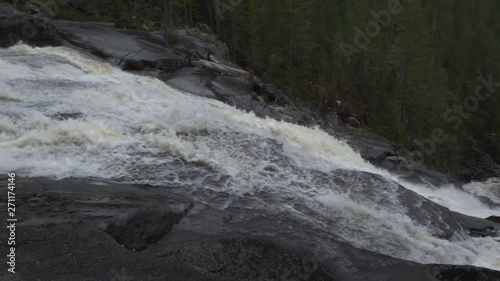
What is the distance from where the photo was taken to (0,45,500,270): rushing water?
9.30 m

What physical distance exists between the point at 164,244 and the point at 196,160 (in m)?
3.58

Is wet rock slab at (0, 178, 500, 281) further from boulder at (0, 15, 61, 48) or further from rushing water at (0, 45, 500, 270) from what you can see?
boulder at (0, 15, 61, 48)

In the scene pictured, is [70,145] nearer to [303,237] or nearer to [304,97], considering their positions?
[303,237]

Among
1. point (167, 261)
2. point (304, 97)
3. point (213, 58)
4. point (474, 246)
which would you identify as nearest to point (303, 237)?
point (167, 261)

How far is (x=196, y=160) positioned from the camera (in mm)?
10719

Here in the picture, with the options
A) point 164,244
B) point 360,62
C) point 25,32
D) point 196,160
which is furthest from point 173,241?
point 360,62

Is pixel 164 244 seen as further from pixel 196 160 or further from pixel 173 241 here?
pixel 196 160

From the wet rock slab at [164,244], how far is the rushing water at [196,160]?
60 cm

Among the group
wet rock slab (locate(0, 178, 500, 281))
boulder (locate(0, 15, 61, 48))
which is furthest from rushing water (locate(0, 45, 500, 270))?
boulder (locate(0, 15, 61, 48))

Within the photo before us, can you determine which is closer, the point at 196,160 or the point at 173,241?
the point at 173,241

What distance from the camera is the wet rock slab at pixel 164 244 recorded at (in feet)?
21.3

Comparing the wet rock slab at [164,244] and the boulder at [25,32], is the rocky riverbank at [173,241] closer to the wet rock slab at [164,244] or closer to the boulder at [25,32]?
the wet rock slab at [164,244]

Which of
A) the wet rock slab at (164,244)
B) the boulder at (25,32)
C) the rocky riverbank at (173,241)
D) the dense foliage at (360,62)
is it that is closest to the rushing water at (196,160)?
the rocky riverbank at (173,241)

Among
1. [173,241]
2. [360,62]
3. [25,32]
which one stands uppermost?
[25,32]
